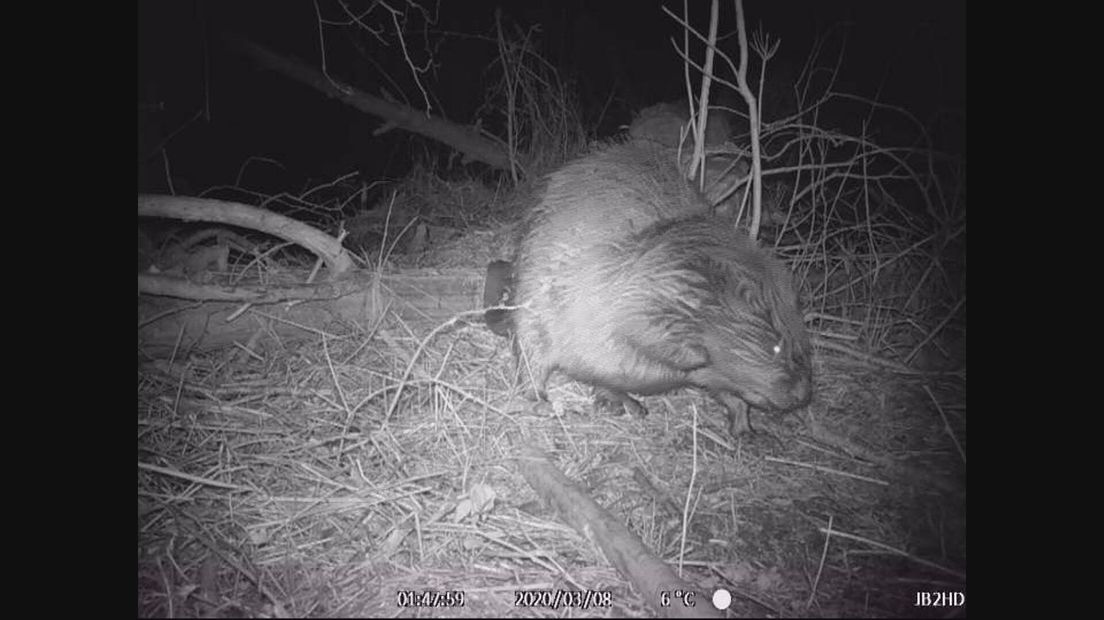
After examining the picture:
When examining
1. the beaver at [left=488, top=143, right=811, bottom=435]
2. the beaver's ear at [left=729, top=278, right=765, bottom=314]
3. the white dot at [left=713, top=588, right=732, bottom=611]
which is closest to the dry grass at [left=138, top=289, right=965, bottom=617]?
the white dot at [left=713, top=588, right=732, bottom=611]

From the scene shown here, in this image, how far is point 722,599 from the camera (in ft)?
6.52

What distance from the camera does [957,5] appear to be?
3.90 metres

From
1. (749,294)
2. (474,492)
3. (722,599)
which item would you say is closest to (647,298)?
(749,294)

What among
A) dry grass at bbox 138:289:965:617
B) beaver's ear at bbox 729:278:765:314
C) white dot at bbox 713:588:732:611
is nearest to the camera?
white dot at bbox 713:588:732:611

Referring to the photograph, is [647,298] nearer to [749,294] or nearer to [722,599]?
[749,294]

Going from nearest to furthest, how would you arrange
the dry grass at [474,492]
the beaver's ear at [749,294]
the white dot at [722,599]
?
the white dot at [722,599] < the dry grass at [474,492] < the beaver's ear at [749,294]

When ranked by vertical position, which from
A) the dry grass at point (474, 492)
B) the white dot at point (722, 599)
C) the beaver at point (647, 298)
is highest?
the beaver at point (647, 298)

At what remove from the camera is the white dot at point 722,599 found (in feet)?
6.47

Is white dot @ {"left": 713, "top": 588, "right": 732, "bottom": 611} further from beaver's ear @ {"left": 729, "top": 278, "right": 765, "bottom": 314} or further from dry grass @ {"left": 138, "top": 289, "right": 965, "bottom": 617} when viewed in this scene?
beaver's ear @ {"left": 729, "top": 278, "right": 765, "bottom": 314}

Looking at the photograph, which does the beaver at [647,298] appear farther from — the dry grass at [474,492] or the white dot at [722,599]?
the white dot at [722,599]

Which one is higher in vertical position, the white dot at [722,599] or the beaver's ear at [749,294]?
the beaver's ear at [749,294]

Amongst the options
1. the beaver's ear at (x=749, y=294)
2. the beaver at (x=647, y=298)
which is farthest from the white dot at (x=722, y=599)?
the beaver's ear at (x=749, y=294)

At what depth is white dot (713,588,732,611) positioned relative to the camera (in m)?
1.97

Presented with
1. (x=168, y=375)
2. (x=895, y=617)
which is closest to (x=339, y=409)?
(x=168, y=375)
